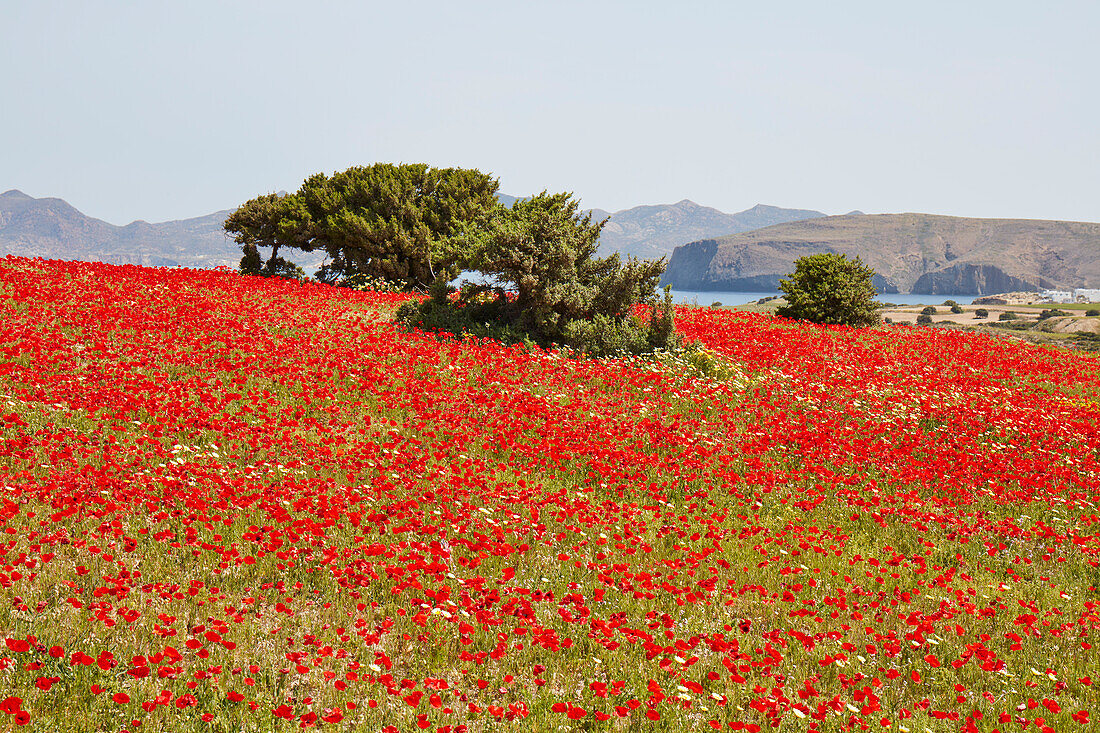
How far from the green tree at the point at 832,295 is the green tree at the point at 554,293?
12468 millimetres

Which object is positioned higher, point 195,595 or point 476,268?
point 476,268

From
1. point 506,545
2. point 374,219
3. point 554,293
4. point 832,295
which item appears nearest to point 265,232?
point 374,219

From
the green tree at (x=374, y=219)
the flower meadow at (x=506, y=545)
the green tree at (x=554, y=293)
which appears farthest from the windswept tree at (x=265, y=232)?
the flower meadow at (x=506, y=545)

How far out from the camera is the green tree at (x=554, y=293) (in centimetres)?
1841

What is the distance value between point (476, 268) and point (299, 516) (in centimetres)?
1226

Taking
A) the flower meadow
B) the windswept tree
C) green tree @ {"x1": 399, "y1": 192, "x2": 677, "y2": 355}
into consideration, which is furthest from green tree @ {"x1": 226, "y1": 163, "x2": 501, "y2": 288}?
the flower meadow

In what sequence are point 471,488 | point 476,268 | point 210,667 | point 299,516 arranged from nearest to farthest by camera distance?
point 210,667
point 299,516
point 471,488
point 476,268

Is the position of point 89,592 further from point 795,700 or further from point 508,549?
point 795,700

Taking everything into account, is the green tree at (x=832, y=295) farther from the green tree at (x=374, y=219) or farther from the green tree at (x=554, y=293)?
the green tree at (x=374, y=219)

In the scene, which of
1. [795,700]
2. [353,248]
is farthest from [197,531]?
[353,248]

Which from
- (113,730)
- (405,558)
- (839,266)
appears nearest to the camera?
(113,730)

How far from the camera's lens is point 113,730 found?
14.4 ft

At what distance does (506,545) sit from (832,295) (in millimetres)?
26192

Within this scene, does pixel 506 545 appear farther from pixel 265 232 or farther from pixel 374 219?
pixel 265 232
